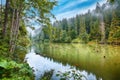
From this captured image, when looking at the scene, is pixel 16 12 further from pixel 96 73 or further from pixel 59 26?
pixel 59 26

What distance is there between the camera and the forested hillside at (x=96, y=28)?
70438 mm

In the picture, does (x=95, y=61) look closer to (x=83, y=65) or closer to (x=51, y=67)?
(x=83, y=65)

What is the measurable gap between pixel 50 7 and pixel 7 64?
32.3 feet

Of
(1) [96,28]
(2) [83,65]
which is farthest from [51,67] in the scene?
(1) [96,28]

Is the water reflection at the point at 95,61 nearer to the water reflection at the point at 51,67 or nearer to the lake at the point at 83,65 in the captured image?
the lake at the point at 83,65

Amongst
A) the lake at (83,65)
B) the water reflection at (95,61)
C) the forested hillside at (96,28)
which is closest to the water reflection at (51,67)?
the lake at (83,65)

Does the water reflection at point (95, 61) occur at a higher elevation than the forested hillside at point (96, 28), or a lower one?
lower

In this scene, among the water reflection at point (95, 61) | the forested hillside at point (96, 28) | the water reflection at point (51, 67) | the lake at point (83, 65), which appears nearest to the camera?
the water reflection at point (51, 67)

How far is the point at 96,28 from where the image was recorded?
86.9 m

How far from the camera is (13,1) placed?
437 inches

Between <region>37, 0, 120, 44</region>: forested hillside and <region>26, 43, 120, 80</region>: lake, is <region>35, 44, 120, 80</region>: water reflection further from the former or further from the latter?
<region>37, 0, 120, 44</region>: forested hillside

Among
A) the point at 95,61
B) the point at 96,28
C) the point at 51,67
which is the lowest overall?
the point at 51,67

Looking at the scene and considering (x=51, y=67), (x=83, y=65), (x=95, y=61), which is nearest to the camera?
(x=51, y=67)

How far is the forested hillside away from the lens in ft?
231
